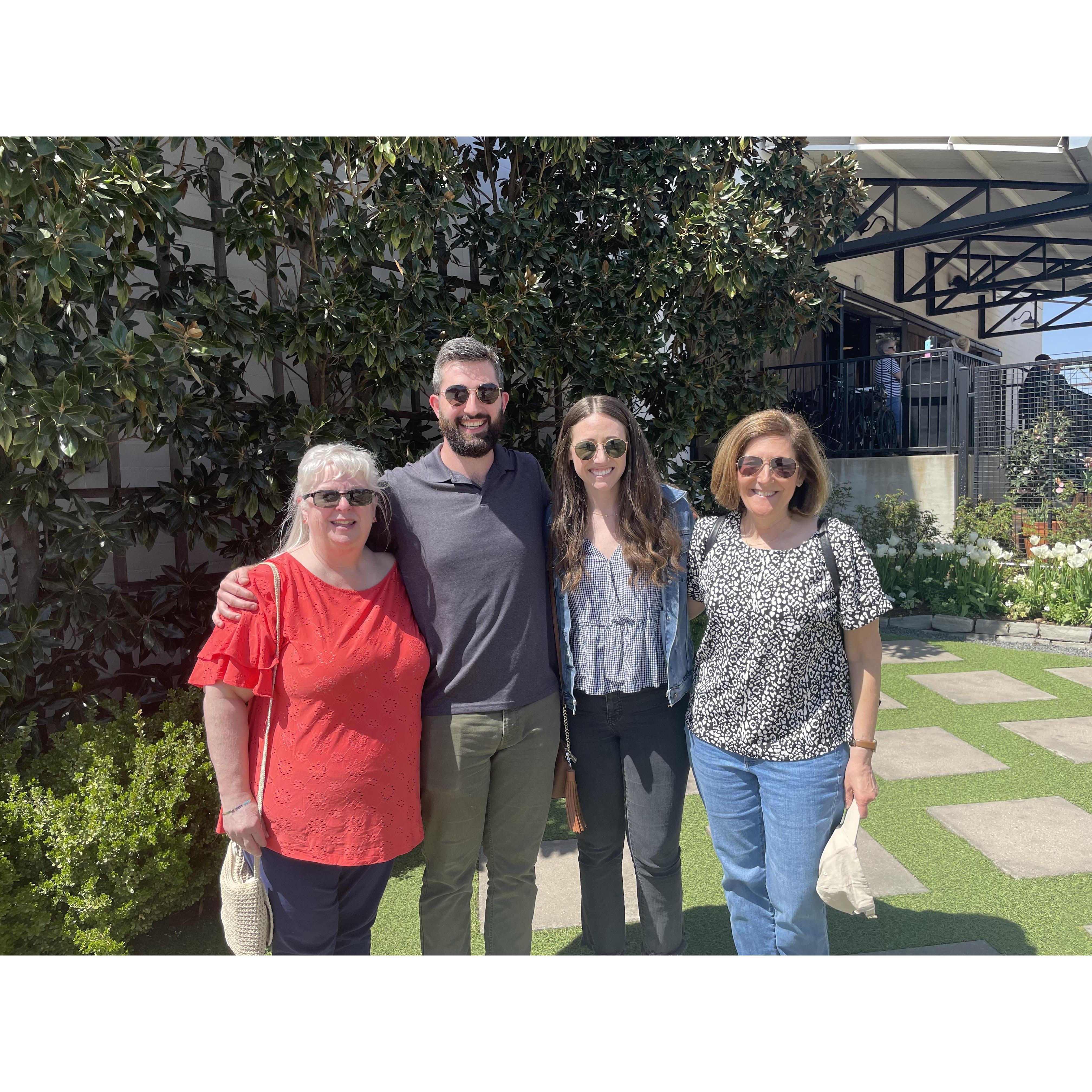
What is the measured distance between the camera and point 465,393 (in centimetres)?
238

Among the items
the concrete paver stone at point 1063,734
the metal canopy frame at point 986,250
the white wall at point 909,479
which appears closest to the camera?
the concrete paver stone at point 1063,734

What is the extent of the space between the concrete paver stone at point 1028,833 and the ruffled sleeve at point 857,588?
6.50 feet

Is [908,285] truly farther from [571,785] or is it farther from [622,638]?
[571,785]

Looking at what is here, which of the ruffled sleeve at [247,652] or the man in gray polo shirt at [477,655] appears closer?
the ruffled sleeve at [247,652]

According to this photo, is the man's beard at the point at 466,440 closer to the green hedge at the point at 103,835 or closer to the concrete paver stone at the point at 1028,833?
the green hedge at the point at 103,835

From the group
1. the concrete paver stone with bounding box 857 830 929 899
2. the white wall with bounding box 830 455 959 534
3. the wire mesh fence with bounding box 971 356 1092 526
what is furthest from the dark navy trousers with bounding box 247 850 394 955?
the wire mesh fence with bounding box 971 356 1092 526

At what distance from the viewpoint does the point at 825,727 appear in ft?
7.38

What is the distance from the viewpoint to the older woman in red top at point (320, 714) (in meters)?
2.05

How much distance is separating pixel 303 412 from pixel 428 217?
1.11 m

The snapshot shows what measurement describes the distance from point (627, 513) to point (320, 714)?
1.09 metres

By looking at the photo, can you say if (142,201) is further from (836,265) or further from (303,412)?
(836,265)

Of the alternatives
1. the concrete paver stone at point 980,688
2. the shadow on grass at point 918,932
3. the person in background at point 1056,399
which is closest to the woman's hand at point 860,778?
the shadow on grass at point 918,932

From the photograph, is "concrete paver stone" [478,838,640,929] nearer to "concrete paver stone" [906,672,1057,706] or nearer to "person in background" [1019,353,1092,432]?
"concrete paver stone" [906,672,1057,706]

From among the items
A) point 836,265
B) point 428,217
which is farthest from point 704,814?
point 836,265
